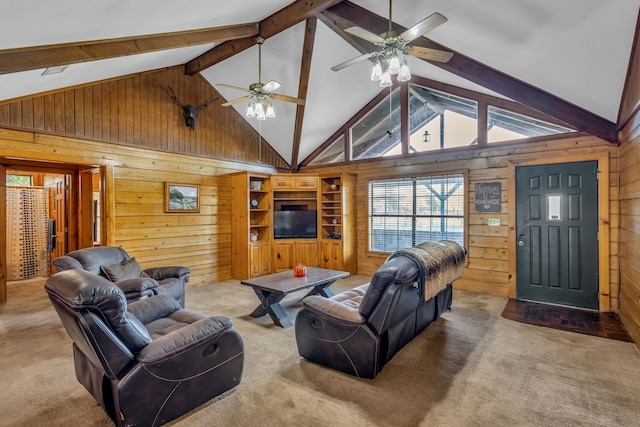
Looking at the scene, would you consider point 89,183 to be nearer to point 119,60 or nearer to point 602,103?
point 119,60

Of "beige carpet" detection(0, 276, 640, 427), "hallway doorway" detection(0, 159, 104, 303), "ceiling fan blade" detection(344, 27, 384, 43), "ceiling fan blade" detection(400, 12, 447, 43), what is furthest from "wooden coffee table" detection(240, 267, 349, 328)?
"hallway doorway" detection(0, 159, 104, 303)

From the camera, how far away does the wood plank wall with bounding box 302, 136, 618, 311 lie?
4066 millimetres

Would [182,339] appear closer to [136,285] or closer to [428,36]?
[136,285]

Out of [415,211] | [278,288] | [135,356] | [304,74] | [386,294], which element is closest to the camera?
[135,356]

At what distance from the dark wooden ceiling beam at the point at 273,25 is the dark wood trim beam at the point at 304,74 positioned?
0.25 m

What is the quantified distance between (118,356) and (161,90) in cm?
474

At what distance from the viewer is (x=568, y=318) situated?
3879mm

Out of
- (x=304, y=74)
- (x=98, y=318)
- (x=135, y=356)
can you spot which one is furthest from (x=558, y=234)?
(x=98, y=318)

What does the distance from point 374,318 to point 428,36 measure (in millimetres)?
3513

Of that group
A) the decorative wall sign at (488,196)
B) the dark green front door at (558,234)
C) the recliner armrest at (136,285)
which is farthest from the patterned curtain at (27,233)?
the dark green front door at (558,234)

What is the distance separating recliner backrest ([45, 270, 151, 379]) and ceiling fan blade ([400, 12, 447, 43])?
2.86 meters

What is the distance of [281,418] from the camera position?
6.75ft

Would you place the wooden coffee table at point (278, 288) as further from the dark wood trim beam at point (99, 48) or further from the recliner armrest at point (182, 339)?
the dark wood trim beam at point (99, 48)

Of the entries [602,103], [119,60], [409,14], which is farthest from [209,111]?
[602,103]
